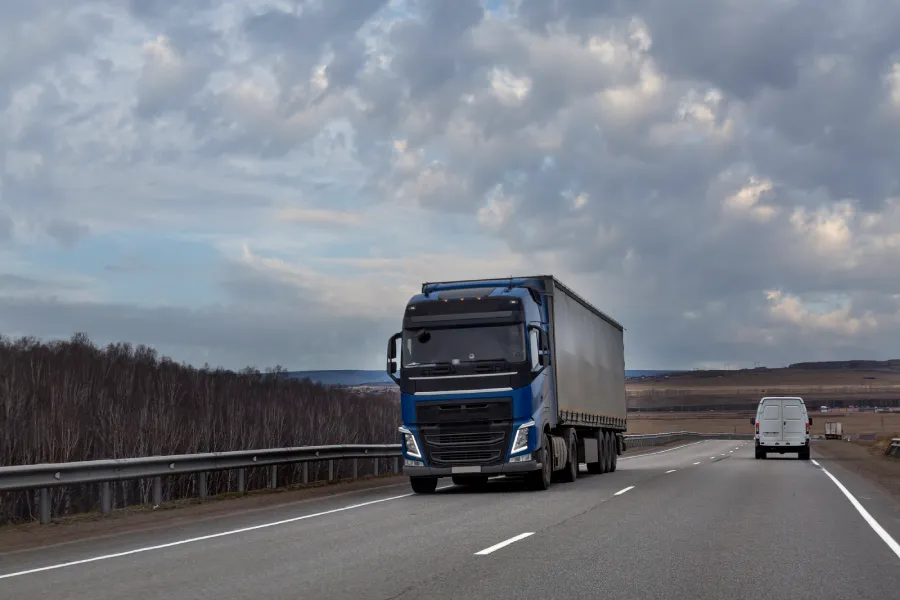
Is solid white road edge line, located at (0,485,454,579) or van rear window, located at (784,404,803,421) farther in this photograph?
van rear window, located at (784,404,803,421)

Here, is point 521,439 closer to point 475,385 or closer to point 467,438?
point 467,438

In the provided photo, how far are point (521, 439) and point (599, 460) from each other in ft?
30.5

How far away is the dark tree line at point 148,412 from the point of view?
2259 inches

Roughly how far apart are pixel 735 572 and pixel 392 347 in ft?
38.3

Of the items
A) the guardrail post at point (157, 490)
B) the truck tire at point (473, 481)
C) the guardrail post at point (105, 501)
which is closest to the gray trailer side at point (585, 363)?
the truck tire at point (473, 481)

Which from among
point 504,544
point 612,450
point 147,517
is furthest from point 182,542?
point 612,450

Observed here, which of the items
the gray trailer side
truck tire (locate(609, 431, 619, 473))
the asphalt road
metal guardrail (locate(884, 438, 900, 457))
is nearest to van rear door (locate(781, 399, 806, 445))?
metal guardrail (locate(884, 438, 900, 457))

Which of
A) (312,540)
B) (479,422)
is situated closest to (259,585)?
(312,540)

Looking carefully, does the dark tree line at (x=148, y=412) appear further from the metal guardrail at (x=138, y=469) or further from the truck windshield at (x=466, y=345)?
the truck windshield at (x=466, y=345)

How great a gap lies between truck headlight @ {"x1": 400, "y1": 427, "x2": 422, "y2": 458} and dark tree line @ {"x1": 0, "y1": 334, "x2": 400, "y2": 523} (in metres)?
19.2

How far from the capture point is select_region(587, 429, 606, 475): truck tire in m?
28.8

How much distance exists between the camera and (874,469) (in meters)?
33.3

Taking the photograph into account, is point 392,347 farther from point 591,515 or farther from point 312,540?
point 312,540

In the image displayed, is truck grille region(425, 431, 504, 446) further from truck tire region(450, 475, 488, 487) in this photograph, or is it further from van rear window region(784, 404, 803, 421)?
van rear window region(784, 404, 803, 421)
